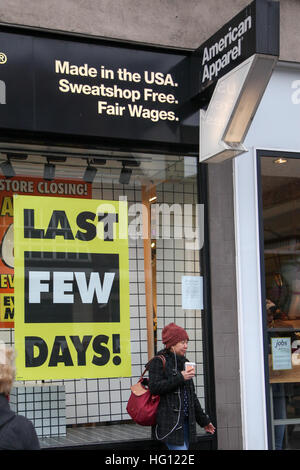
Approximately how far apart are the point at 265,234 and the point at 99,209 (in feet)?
5.85

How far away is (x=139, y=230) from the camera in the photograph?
7.05 metres

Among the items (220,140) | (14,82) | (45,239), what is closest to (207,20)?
(220,140)

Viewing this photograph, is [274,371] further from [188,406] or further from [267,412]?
[188,406]

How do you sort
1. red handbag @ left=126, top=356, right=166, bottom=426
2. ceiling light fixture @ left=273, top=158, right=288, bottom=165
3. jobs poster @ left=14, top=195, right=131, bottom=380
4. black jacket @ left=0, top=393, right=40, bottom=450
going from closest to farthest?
black jacket @ left=0, top=393, right=40, bottom=450 → red handbag @ left=126, top=356, right=166, bottom=426 → jobs poster @ left=14, top=195, right=131, bottom=380 → ceiling light fixture @ left=273, top=158, right=288, bottom=165

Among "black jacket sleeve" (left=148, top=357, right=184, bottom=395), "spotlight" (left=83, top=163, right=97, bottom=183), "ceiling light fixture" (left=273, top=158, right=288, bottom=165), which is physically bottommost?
"black jacket sleeve" (left=148, top=357, right=184, bottom=395)

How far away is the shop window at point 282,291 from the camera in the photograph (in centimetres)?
734

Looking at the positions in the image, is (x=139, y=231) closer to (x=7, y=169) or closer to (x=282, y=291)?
(x=7, y=169)

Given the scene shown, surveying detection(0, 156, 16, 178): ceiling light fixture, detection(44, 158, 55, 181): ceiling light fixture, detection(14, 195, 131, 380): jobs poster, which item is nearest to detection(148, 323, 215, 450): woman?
detection(14, 195, 131, 380): jobs poster

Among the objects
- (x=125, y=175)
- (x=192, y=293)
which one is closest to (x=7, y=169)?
(x=125, y=175)

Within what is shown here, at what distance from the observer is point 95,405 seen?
23.5 feet

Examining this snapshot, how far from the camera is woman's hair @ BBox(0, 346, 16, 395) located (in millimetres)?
3615

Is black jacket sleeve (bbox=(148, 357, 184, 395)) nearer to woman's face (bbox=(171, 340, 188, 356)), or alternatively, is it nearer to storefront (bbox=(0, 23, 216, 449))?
woman's face (bbox=(171, 340, 188, 356))

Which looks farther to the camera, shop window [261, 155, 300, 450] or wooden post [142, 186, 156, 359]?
shop window [261, 155, 300, 450]

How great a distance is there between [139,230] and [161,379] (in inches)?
69.1
